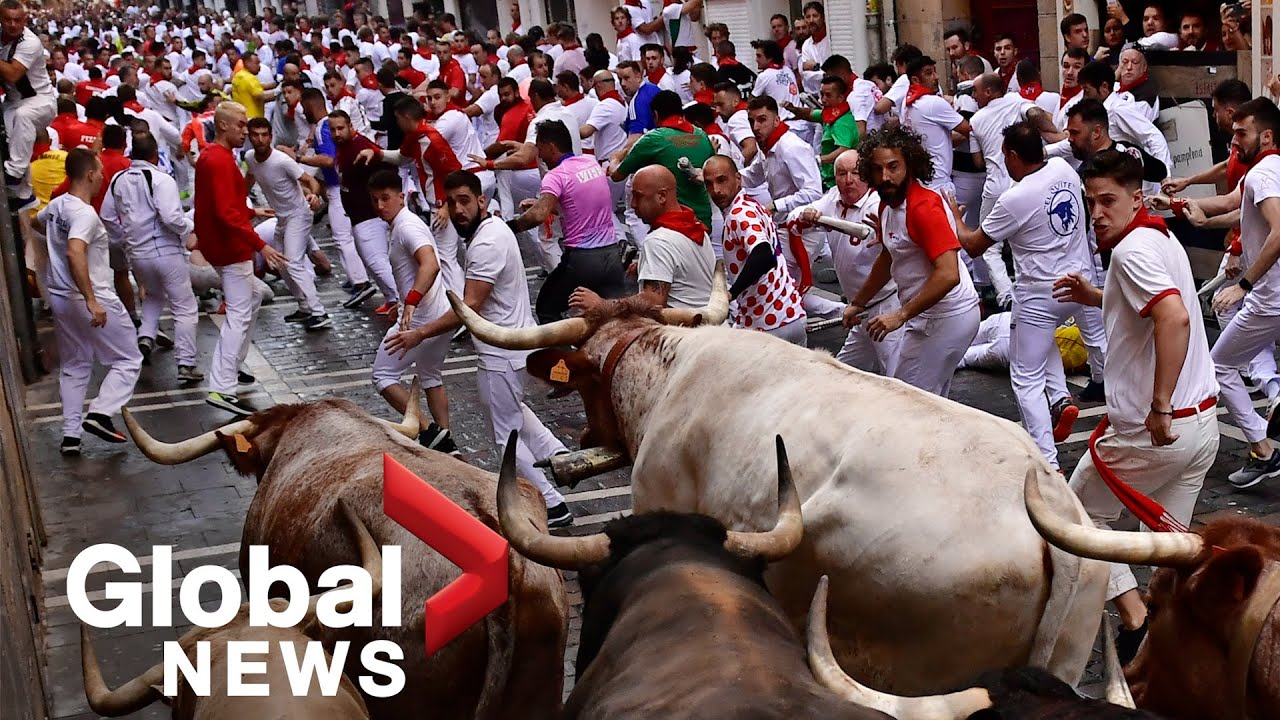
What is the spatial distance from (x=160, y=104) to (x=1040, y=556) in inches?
1038

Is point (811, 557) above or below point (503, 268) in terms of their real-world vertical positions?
below

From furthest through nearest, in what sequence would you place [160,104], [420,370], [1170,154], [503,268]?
[160,104], [1170,154], [420,370], [503,268]

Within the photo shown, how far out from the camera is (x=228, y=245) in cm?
1331

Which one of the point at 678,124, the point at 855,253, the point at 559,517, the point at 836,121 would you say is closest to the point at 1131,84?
the point at 836,121

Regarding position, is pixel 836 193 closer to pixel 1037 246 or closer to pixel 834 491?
pixel 1037 246

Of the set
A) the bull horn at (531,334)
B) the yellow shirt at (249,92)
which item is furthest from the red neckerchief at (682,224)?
the yellow shirt at (249,92)

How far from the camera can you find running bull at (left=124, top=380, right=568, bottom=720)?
5.71 meters

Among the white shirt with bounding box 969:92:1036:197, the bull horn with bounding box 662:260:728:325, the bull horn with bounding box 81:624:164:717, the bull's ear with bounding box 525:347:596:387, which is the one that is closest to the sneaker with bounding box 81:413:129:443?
the bull's ear with bounding box 525:347:596:387

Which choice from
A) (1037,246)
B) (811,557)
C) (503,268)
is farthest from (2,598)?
(1037,246)

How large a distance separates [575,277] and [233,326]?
293cm

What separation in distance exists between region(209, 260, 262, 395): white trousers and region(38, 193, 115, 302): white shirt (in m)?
1.16

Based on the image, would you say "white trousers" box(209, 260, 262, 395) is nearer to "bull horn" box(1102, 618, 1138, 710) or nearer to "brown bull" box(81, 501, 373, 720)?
"brown bull" box(81, 501, 373, 720)

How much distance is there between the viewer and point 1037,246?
32.0 feet

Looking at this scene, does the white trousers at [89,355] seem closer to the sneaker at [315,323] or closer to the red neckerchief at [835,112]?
the sneaker at [315,323]
